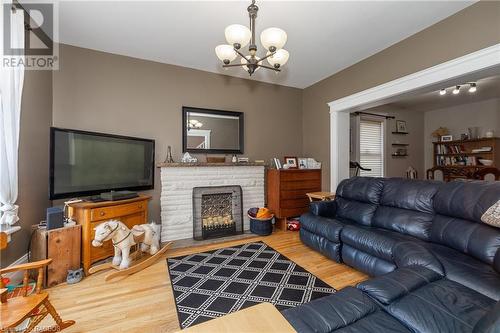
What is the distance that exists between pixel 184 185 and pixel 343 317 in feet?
9.14

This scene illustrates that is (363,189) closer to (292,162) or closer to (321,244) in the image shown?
(321,244)

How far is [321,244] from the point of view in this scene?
8.97 feet

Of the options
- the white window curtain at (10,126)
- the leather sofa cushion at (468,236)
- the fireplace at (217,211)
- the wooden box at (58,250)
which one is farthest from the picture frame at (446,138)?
the white window curtain at (10,126)

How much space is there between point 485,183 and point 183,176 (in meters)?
3.42

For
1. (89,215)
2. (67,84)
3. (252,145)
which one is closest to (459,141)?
(252,145)

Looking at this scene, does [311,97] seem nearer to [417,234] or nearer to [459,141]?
[417,234]

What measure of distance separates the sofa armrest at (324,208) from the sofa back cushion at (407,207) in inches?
22.8

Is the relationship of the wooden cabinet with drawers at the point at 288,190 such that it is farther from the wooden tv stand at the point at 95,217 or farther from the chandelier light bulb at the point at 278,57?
the wooden tv stand at the point at 95,217

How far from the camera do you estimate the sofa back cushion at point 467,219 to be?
5.44 feet

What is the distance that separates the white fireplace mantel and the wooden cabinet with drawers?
1.70 feet

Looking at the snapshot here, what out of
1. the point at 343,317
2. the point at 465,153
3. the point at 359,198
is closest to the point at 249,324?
the point at 343,317

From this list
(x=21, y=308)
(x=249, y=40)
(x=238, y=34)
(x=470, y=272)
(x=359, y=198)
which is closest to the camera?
(x=21, y=308)

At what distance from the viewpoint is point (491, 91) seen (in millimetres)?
4410

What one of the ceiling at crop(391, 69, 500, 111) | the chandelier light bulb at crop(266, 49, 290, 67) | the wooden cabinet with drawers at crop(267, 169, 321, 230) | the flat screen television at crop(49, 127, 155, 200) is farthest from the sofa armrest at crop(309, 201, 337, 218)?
the ceiling at crop(391, 69, 500, 111)
